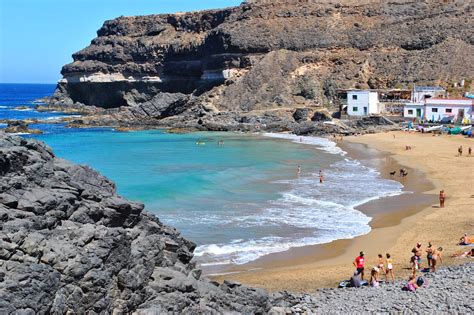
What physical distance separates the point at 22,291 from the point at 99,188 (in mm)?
3326

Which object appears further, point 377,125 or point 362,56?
point 362,56

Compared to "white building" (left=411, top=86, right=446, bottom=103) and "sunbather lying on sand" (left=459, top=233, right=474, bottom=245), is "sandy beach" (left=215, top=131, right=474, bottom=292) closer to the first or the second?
"sunbather lying on sand" (left=459, top=233, right=474, bottom=245)

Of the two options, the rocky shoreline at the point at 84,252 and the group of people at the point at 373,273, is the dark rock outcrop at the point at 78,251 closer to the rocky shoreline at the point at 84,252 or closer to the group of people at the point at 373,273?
the rocky shoreline at the point at 84,252

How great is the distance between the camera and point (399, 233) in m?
21.0

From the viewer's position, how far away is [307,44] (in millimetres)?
80625

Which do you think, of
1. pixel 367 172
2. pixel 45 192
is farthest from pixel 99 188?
pixel 367 172

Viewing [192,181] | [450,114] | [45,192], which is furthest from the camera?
[450,114]

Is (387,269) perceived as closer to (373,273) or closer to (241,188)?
(373,273)

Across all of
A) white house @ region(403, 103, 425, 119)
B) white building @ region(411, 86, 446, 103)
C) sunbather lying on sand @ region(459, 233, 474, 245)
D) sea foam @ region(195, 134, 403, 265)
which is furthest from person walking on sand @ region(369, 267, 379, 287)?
white building @ region(411, 86, 446, 103)

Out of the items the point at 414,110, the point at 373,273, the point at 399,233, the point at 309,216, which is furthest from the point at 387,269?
the point at 414,110

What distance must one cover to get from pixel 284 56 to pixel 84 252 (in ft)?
241

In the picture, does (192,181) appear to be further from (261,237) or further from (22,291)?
(22,291)

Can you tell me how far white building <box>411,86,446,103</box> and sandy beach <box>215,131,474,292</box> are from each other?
2571 centimetres

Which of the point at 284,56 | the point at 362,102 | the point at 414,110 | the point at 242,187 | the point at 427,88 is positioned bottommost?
the point at 242,187
